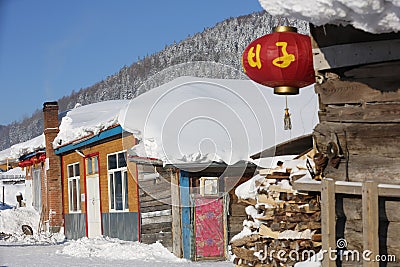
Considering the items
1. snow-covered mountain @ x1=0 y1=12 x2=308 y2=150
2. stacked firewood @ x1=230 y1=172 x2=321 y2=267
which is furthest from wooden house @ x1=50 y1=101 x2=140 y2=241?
snow-covered mountain @ x1=0 y1=12 x2=308 y2=150

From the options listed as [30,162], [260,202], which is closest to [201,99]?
[260,202]

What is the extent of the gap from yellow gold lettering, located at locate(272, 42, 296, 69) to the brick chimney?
1739cm

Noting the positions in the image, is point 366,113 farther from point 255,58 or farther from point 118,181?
point 118,181

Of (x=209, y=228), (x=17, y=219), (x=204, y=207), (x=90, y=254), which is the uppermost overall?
(x=204, y=207)

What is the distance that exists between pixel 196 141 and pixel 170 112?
1.15m

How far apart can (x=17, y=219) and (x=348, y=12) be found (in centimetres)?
2472

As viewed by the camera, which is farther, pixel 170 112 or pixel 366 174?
pixel 170 112

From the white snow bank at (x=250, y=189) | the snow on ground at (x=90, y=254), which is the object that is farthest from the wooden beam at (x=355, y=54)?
the snow on ground at (x=90, y=254)

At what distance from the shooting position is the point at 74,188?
2139 cm

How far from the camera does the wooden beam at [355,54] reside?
446 cm

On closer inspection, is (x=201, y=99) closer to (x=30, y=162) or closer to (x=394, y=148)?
(x=394, y=148)

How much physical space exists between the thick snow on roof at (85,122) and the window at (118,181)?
33.9 inches

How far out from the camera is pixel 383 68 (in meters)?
4.52

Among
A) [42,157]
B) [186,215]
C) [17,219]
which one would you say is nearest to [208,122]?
[186,215]
